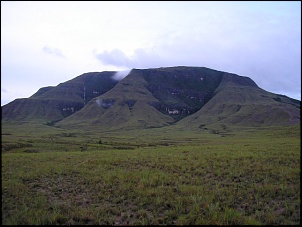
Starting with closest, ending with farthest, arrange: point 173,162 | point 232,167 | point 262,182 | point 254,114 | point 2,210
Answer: point 2,210 → point 262,182 → point 232,167 → point 173,162 → point 254,114

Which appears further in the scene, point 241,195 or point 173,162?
point 173,162

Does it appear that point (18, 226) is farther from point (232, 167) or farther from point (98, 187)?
point (232, 167)

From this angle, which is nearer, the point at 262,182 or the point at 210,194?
the point at 210,194

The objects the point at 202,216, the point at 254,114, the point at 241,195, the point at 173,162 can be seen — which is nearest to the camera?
the point at 202,216

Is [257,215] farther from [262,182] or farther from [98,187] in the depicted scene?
[98,187]

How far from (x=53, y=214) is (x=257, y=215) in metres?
9.74

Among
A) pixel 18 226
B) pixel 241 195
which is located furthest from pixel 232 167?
pixel 18 226

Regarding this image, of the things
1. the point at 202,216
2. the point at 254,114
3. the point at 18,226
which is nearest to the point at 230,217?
the point at 202,216

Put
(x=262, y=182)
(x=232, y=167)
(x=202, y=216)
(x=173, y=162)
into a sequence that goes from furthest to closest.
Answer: (x=173, y=162) < (x=232, y=167) < (x=262, y=182) < (x=202, y=216)

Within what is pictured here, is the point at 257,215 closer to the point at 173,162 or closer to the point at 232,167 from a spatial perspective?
the point at 232,167

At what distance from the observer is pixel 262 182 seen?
17.1m

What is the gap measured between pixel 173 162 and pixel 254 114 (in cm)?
17541

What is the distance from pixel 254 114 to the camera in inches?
7264

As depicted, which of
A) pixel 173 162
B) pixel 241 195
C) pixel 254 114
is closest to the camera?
pixel 241 195
